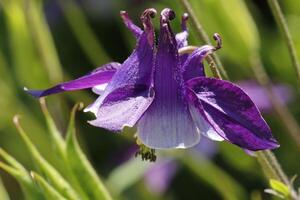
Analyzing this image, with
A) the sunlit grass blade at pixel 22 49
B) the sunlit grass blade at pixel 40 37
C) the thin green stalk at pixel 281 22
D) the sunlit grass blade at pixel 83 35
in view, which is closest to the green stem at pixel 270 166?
the thin green stalk at pixel 281 22

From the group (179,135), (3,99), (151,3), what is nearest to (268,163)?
(179,135)

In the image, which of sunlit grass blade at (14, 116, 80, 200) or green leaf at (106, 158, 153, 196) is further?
green leaf at (106, 158, 153, 196)

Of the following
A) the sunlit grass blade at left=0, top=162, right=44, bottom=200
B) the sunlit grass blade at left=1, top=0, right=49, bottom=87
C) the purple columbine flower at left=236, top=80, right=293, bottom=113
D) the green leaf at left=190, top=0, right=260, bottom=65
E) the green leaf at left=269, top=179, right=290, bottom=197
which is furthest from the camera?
the purple columbine flower at left=236, top=80, right=293, bottom=113

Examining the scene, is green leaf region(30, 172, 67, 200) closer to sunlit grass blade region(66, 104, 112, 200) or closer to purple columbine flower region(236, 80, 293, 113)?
sunlit grass blade region(66, 104, 112, 200)

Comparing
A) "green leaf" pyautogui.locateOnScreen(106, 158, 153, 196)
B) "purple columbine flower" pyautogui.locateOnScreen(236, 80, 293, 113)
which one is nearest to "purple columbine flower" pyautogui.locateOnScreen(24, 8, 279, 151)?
"green leaf" pyautogui.locateOnScreen(106, 158, 153, 196)

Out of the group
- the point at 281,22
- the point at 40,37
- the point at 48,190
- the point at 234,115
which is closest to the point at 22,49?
the point at 40,37

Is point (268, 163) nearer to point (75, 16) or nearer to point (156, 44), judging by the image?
point (156, 44)

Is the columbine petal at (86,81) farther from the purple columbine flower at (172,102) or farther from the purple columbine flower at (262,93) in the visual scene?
the purple columbine flower at (262,93)
